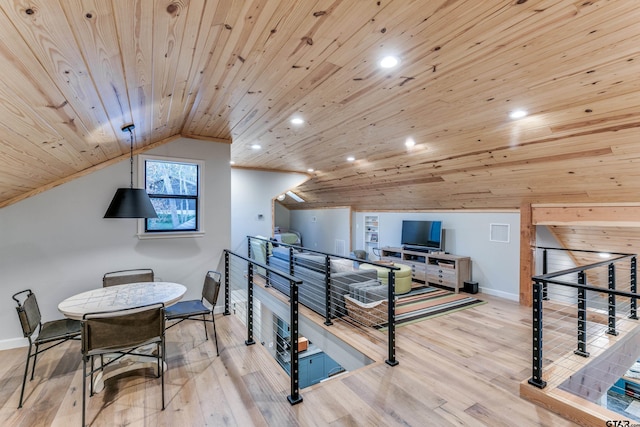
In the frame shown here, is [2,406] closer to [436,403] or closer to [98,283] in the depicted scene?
[98,283]

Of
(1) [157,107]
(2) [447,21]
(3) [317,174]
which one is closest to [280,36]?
(2) [447,21]

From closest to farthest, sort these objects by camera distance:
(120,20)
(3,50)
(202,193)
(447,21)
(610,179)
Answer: (3,50) < (120,20) < (447,21) < (610,179) < (202,193)

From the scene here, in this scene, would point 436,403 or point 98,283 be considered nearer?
point 436,403

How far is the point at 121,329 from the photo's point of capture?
87.2 inches

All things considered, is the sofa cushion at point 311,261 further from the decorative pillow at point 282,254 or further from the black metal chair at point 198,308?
the black metal chair at point 198,308

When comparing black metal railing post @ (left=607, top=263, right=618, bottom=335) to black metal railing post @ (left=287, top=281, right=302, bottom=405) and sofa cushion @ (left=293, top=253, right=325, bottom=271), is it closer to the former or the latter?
sofa cushion @ (left=293, top=253, right=325, bottom=271)

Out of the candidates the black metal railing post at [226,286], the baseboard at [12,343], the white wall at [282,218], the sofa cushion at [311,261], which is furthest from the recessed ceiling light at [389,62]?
the white wall at [282,218]

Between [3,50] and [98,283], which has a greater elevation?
[3,50]

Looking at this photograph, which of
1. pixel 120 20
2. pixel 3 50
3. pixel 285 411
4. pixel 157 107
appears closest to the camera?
pixel 3 50

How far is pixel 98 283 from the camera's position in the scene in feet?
12.3

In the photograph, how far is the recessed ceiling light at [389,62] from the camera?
2082 millimetres

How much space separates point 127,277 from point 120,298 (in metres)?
0.83

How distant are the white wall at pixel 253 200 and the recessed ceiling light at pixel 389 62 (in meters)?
5.64

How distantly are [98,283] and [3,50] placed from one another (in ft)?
11.5
